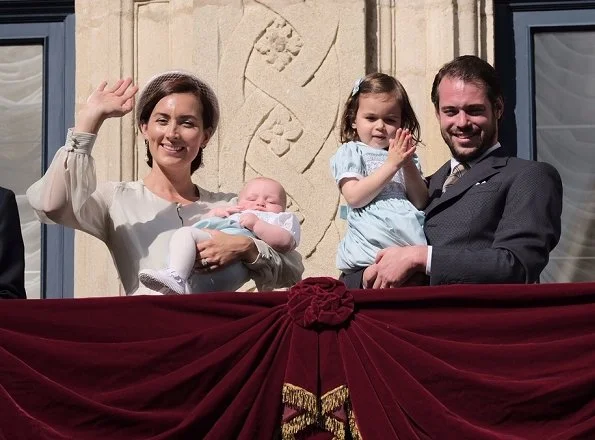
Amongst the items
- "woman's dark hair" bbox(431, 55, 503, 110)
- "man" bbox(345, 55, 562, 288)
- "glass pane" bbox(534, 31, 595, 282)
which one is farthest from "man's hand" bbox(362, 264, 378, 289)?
"glass pane" bbox(534, 31, 595, 282)

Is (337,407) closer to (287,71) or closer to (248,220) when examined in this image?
(248,220)

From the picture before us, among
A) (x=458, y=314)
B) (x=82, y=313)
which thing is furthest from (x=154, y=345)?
(x=458, y=314)

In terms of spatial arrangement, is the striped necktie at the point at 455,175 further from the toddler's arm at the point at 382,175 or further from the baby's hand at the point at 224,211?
the baby's hand at the point at 224,211

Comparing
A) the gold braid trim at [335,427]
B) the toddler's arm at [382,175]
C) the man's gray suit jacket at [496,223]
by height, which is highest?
the toddler's arm at [382,175]

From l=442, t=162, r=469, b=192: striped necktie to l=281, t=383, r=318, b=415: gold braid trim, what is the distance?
3.46 feet

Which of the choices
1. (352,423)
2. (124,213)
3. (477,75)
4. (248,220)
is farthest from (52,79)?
(352,423)

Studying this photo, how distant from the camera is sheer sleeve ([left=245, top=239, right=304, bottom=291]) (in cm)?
880

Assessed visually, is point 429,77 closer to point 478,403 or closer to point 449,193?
point 449,193

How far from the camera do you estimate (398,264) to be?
27.9ft

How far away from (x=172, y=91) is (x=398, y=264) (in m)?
1.31

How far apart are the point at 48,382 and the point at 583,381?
1.94m

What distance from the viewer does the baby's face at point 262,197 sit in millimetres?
8977

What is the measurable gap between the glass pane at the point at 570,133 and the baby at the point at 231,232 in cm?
200

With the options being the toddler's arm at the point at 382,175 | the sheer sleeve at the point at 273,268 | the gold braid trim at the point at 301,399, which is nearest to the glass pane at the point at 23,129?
the sheer sleeve at the point at 273,268
